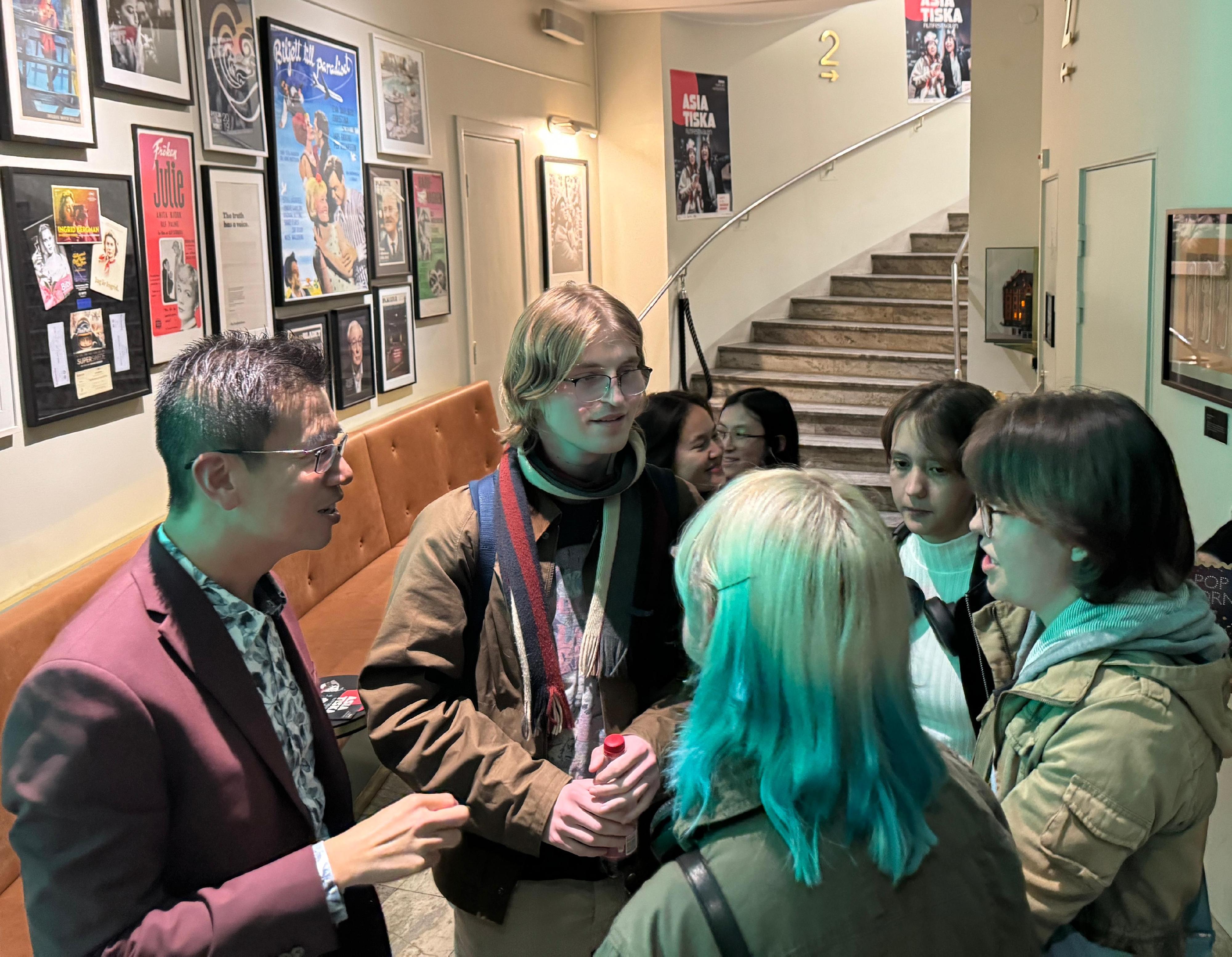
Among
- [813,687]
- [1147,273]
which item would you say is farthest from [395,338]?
[813,687]

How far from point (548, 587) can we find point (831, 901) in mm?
767

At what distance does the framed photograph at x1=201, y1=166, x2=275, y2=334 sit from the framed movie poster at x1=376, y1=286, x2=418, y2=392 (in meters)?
1.06

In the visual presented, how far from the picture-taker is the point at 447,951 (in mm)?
3078

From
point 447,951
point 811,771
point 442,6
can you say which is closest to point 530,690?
point 811,771

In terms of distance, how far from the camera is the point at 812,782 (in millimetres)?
1027

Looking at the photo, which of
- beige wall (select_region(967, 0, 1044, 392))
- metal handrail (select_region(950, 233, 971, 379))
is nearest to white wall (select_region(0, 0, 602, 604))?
metal handrail (select_region(950, 233, 971, 379))

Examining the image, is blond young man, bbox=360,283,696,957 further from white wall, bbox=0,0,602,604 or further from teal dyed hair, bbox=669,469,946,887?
white wall, bbox=0,0,602,604

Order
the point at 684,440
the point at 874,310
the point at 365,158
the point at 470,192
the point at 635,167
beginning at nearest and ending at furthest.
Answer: the point at 684,440 < the point at 365,158 < the point at 470,192 < the point at 635,167 < the point at 874,310

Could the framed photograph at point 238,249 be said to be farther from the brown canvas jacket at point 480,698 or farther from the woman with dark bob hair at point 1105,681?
the woman with dark bob hair at point 1105,681

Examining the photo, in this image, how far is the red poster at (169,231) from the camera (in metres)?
3.62

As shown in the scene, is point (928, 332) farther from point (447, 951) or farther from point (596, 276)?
point (447, 951)

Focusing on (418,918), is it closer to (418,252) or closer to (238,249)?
(238,249)

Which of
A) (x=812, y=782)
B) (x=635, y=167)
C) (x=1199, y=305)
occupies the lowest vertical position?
(x=812, y=782)

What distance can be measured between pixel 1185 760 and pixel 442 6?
5.96 m
